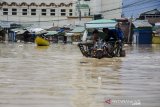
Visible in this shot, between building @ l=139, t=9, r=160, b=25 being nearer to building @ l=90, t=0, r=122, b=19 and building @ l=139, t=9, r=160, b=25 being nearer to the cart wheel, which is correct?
building @ l=90, t=0, r=122, b=19

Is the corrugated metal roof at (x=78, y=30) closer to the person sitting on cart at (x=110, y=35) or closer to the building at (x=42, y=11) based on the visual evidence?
the building at (x=42, y=11)

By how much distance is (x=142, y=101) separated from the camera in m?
8.85

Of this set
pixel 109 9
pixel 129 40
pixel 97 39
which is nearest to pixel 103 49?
pixel 97 39

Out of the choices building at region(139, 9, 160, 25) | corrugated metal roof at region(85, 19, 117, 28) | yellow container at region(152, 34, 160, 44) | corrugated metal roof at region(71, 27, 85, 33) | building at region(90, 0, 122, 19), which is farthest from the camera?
building at region(90, 0, 122, 19)

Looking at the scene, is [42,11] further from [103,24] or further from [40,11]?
[103,24]

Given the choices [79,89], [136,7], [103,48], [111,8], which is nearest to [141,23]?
[136,7]

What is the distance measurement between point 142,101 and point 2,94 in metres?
2.70

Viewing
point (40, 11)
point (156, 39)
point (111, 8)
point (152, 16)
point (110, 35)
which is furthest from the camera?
point (40, 11)

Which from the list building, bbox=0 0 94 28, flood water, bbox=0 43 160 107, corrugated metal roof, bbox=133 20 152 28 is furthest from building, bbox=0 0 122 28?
flood water, bbox=0 43 160 107

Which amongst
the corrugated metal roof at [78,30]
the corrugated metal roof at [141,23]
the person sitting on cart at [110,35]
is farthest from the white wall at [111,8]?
the person sitting on cart at [110,35]

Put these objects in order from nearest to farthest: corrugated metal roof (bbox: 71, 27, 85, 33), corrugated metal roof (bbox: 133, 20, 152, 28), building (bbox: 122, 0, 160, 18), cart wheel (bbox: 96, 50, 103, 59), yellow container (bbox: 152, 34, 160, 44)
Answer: cart wheel (bbox: 96, 50, 103, 59) → corrugated metal roof (bbox: 133, 20, 152, 28) → yellow container (bbox: 152, 34, 160, 44) → building (bbox: 122, 0, 160, 18) → corrugated metal roof (bbox: 71, 27, 85, 33)

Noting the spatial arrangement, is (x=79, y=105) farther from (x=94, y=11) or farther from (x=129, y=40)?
(x=94, y=11)

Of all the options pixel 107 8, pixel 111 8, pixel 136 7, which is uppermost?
pixel 107 8

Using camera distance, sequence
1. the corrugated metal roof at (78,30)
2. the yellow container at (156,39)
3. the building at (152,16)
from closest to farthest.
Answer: the yellow container at (156,39) < the building at (152,16) < the corrugated metal roof at (78,30)
